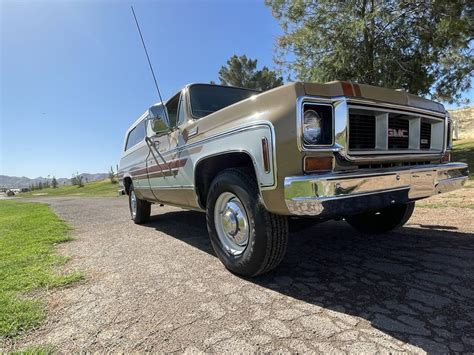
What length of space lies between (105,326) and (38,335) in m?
0.43

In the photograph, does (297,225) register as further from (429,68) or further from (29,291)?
(429,68)

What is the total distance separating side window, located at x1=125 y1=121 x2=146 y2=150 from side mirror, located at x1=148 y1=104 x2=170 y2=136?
153 cm

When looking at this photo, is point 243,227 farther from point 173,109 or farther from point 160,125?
point 173,109

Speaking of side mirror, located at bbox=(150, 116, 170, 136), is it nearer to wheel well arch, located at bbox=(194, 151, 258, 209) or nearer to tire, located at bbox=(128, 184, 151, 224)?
wheel well arch, located at bbox=(194, 151, 258, 209)

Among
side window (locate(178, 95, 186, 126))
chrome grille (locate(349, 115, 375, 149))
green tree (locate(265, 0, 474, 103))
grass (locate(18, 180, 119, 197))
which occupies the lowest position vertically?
grass (locate(18, 180, 119, 197))

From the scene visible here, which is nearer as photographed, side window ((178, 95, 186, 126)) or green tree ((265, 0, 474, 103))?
side window ((178, 95, 186, 126))

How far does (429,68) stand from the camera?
1395 centimetres

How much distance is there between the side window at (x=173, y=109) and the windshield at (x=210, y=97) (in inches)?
12.5

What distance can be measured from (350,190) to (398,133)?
1026 mm

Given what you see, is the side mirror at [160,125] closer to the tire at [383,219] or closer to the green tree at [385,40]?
the tire at [383,219]

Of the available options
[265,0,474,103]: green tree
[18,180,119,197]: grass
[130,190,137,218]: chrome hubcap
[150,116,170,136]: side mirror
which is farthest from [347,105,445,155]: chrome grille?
[18,180,119,197]: grass

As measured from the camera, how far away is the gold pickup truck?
2213 millimetres

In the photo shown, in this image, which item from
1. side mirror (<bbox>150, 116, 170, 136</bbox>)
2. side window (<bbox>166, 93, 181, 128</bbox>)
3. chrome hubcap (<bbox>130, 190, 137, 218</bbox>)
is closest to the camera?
side mirror (<bbox>150, 116, 170, 136</bbox>)

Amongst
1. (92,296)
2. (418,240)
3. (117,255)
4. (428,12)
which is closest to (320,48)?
(428,12)
